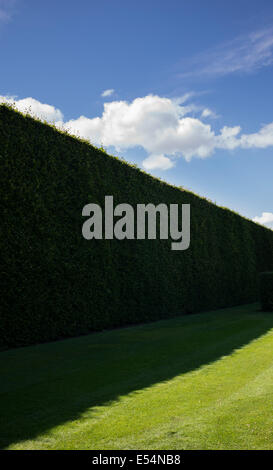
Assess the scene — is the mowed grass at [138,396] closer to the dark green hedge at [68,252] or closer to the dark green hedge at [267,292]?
the dark green hedge at [68,252]

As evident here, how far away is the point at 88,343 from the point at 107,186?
4.67m

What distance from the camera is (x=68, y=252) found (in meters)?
8.91

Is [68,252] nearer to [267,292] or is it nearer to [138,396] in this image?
[138,396]

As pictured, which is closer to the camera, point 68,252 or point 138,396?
point 138,396

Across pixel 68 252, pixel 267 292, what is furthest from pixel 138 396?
pixel 267 292

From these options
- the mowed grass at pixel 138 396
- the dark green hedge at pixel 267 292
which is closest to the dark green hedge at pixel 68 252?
the mowed grass at pixel 138 396

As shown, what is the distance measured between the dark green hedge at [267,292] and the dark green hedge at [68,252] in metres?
2.84

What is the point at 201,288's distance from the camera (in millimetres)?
15711

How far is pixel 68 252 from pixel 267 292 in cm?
916

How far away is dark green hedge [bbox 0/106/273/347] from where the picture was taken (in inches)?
298

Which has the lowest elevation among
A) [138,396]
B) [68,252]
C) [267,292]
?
[138,396]

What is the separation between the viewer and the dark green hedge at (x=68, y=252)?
7574 millimetres
